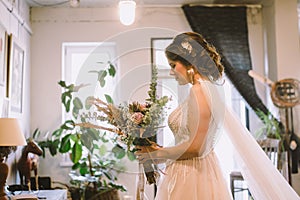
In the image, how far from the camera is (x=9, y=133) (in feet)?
7.86

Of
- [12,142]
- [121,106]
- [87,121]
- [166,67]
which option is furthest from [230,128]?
[12,142]

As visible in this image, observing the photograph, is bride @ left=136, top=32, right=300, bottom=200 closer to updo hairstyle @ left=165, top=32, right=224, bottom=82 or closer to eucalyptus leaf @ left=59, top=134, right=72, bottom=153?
updo hairstyle @ left=165, top=32, right=224, bottom=82

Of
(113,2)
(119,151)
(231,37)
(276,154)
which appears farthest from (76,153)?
(231,37)

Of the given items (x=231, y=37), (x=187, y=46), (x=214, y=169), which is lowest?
(x=214, y=169)

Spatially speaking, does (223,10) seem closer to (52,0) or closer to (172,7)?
(172,7)

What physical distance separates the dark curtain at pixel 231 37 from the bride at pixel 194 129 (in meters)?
2.50

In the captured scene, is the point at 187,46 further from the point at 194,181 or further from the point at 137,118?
the point at 194,181

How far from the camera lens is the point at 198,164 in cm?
184

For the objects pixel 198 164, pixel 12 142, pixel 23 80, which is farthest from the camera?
pixel 23 80

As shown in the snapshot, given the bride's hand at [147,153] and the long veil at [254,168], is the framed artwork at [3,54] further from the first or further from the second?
the long veil at [254,168]

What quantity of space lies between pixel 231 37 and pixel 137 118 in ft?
9.84

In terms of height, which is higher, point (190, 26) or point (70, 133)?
point (190, 26)

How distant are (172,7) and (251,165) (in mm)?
2834

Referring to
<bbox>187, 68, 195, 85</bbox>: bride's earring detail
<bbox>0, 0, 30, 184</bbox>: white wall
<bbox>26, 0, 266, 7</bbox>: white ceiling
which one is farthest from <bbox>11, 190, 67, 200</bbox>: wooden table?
<bbox>26, 0, 266, 7</bbox>: white ceiling
